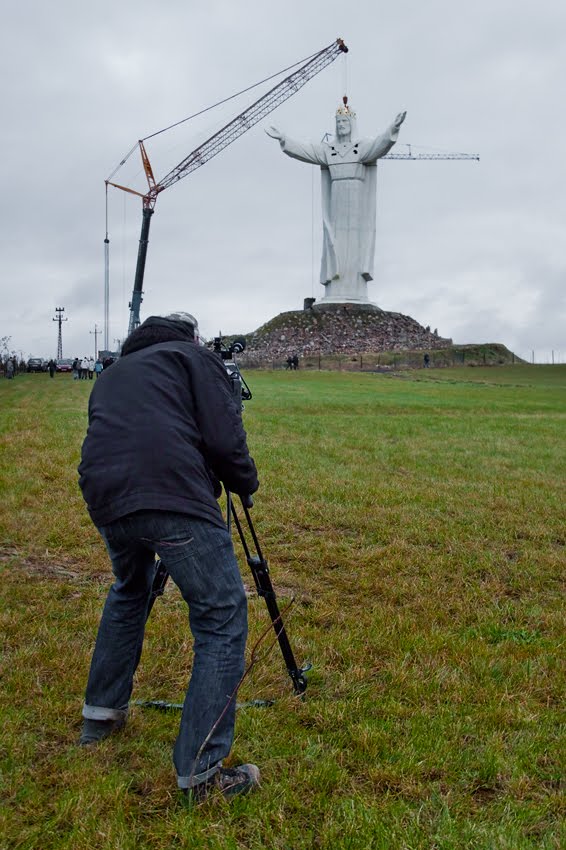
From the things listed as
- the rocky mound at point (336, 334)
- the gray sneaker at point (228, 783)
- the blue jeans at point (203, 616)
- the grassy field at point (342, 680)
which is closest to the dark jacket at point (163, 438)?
the blue jeans at point (203, 616)

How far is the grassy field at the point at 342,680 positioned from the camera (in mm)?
3342

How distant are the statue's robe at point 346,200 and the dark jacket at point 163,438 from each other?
65.1m

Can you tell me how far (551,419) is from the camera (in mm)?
20219

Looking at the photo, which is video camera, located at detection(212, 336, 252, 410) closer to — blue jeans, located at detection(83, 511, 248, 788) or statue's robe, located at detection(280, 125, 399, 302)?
blue jeans, located at detection(83, 511, 248, 788)

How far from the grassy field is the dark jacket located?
1.29 metres

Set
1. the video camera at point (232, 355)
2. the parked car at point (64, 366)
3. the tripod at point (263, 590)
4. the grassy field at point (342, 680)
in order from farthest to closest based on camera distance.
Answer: the parked car at point (64, 366), the video camera at point (232, 355), the tripod at point (263, 590), the grassy field at point (342, 680)

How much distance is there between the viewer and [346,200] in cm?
6631

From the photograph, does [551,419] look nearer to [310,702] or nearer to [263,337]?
[310,702]

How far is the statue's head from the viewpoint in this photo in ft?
218

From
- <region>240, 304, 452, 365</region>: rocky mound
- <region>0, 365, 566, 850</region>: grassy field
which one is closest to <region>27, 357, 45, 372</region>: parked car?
<region>240, 304, 452, 365</region>: rocky mound

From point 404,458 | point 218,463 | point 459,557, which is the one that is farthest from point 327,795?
point 404,458

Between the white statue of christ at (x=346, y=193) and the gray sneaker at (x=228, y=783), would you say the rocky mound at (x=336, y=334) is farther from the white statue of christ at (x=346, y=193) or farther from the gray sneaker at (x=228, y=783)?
the gray sneaker at (x=228, y=783)

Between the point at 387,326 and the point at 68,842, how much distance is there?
68074 millimetres

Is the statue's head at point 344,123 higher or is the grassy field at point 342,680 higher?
the statue's head at point 344,123
